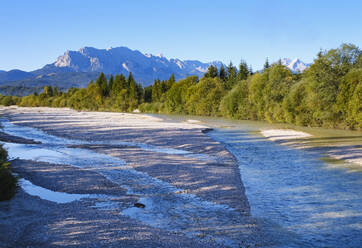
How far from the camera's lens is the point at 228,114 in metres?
88.1

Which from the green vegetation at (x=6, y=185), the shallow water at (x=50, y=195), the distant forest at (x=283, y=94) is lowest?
the shallow water at (x=50, y=195)

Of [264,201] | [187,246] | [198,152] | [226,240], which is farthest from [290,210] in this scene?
[198,152]

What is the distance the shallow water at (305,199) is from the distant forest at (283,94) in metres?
31.5

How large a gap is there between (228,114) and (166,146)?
6095 centimetres

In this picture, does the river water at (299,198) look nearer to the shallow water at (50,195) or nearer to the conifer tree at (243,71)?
the shallow water at (50,195)

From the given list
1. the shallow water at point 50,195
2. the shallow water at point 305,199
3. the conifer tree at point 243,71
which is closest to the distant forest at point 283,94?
the conifer tree at point 243,71

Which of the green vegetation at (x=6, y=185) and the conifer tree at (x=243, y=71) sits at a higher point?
the conifer tree at (x=243, y=71)

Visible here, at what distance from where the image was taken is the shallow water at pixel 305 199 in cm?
981

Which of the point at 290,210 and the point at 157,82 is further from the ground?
the point at 157,82

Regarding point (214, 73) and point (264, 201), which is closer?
point (264, 201)

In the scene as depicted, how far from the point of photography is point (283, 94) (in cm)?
6706

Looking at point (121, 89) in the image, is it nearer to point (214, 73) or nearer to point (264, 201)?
point (214, 73)

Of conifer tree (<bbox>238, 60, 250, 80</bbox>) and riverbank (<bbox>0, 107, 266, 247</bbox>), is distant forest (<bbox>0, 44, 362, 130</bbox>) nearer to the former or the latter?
conifer tree (<bbox>238, 60, 250, 80</bbox>)

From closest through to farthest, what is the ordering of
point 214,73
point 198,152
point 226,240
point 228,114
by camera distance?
point 226,240, point 198,152, point 228,114, point 214,73
